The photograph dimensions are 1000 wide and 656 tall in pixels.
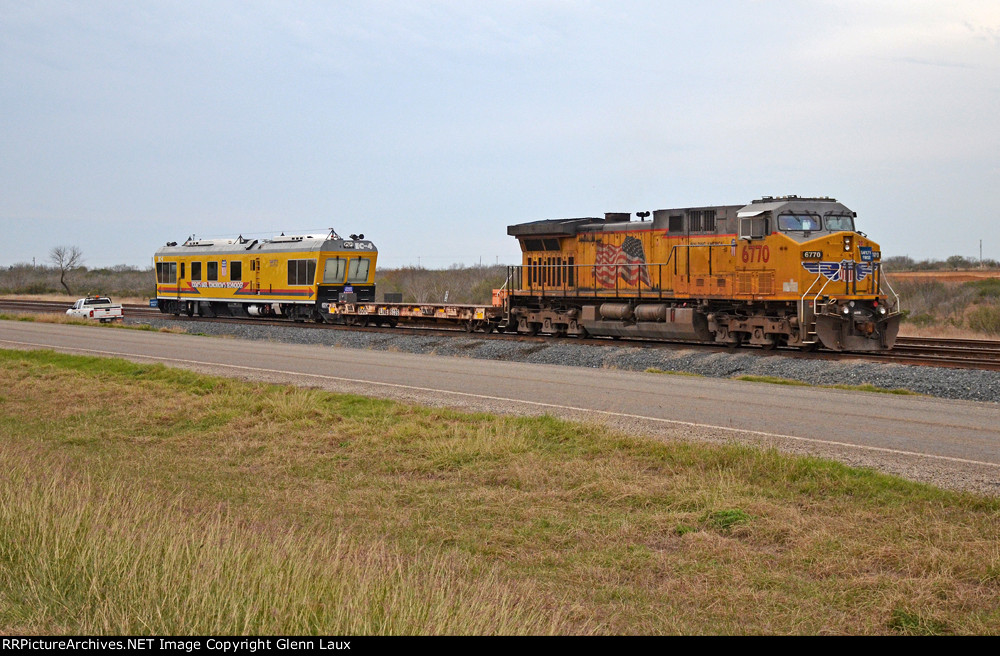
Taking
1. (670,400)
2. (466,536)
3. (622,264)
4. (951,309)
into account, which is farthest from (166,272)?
(466,536)

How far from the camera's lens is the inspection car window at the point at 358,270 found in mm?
37188

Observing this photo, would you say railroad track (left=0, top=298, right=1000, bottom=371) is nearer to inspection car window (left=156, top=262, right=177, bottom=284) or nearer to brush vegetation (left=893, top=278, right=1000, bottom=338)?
brush vegetation (left=893, top=278, right=1000, bottom=338)

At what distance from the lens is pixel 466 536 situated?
299 inches

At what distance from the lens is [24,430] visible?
42.7 ft

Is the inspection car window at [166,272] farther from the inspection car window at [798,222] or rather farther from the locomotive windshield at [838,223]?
the locomotive windshield at [838,223]

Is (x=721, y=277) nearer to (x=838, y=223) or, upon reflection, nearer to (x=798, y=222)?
(x=798, y=222)

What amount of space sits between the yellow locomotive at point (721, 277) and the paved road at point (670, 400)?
518 centimetres

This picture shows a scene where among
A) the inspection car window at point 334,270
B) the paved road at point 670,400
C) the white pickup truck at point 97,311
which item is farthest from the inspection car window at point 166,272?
the paved road at point 670,400

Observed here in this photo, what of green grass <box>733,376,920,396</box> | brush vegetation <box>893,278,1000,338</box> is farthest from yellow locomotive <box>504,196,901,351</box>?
brush vegetation <box>893,278,1000,338</box>

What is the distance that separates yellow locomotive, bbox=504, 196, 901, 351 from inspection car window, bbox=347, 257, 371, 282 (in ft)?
35.3

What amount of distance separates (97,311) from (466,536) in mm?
37239

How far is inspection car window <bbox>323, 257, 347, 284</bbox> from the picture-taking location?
36.2m

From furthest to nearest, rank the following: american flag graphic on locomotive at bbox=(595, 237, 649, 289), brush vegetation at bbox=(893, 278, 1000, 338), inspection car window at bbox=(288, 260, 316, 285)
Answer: inspection car window at bbox=(288, 260, 316, 285) → brush vegetation at bbox=(893, 278, 1000, 338) → american flag graphic on locomotive at bbox=(595, 237, 649, 289)

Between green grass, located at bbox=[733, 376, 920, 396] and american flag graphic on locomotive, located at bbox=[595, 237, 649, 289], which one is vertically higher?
american flag graphic on locomotive, located at bbox=[595, 237, 649, 289]
